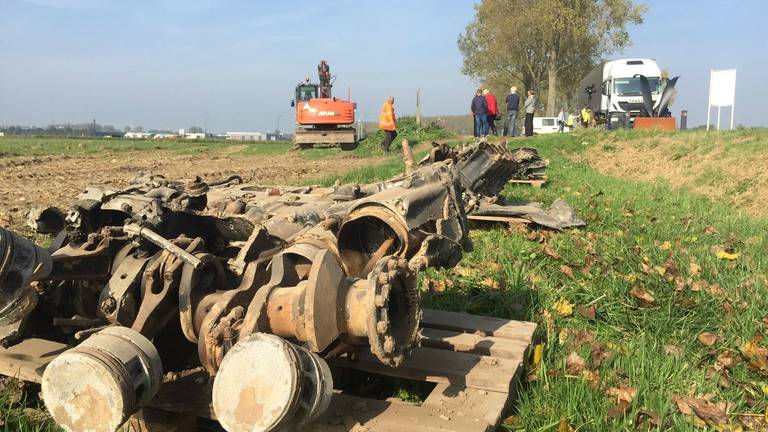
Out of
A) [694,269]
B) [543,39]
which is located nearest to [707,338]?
[694,269]

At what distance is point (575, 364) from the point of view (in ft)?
9.62

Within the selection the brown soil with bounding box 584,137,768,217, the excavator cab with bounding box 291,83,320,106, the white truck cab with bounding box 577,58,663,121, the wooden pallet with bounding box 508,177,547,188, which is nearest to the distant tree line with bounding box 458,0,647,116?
the white truck cab with bounding box 577,58,663,121

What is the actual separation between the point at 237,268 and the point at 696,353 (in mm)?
2380

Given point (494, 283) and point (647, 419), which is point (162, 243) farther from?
point (494, 283)

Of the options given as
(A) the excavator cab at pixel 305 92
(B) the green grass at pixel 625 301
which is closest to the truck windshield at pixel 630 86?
(A) the excavator cab at pixel 305 92

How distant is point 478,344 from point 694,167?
34.1 feet

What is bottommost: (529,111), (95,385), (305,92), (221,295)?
(95,385)

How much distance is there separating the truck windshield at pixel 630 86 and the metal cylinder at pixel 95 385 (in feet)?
81.8

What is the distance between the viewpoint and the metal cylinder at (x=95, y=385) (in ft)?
5.89

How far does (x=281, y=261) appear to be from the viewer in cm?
230

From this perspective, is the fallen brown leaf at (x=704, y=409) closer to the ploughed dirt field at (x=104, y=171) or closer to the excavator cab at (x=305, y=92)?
the ploughed dirt field at (x=104, y=171)

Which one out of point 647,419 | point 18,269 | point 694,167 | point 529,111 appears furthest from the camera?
point 529,111

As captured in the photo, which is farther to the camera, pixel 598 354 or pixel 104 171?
pixel 104 171

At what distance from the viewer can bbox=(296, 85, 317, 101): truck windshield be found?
25.0 meters
